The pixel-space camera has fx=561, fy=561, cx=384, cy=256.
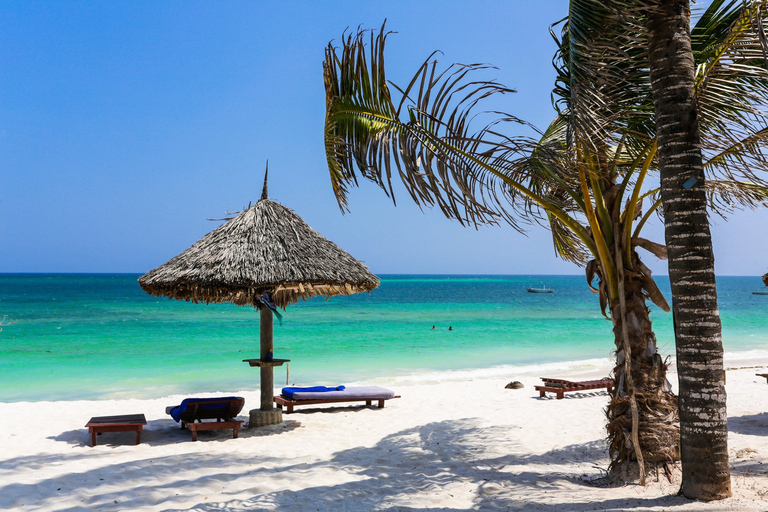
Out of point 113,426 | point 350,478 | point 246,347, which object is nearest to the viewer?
point 350,478

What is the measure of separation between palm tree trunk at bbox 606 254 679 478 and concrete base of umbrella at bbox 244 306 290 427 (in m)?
4.68

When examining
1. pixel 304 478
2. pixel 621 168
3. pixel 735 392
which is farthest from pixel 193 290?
pixel 735 392

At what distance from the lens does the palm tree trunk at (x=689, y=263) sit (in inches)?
135

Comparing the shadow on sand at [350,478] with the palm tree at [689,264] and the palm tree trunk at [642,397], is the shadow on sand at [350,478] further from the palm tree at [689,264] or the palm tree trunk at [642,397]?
the palm tree trunk at [642,397]

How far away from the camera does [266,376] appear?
25.6 feet

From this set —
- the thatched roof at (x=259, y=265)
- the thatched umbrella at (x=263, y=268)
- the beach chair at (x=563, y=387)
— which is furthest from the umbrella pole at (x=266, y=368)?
the beach chair at (x=563, y=387)

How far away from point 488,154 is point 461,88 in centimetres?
57

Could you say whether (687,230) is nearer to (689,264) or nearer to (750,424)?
(689,264)

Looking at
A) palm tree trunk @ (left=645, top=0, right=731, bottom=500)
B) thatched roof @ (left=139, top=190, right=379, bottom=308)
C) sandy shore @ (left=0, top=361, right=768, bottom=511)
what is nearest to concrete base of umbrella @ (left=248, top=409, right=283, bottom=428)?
sandy shore @ (left=0, top=361, right=768, bottom=511)

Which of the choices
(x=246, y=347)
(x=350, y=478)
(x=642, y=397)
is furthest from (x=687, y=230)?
(x=246, y=347)

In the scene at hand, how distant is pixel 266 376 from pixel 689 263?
229 inches

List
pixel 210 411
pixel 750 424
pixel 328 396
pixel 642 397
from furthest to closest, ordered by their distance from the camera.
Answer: pixel 328 396
pixel 210 411
pixel 750 424
pixel 642 397

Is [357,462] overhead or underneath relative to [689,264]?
underneath

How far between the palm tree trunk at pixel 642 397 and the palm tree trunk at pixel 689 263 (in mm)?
878
